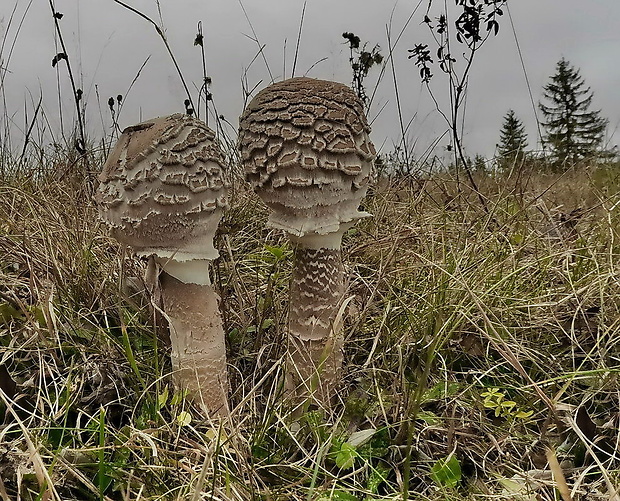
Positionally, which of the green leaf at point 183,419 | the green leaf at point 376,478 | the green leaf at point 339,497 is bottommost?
the green leaf at point 376,478

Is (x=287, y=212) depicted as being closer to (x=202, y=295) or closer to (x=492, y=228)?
(x=202, y=295)

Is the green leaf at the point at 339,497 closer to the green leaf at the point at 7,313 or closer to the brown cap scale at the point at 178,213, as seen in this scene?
the brown cap scale at the point at 178,213

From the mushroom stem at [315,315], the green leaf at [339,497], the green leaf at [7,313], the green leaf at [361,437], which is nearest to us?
the green leaf at [339,497]

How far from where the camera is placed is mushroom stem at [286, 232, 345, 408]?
2.15 metres

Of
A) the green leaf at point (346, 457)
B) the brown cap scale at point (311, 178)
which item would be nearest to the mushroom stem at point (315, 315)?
the brown cap scale at point (311, 178)

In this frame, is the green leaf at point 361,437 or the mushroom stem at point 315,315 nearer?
the green leaf at point 361,437

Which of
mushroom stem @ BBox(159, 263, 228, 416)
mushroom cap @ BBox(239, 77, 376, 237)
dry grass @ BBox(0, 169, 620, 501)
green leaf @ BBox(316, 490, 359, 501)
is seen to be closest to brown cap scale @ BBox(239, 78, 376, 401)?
mushroom cap @ BBox(239, 77, 376, 237)

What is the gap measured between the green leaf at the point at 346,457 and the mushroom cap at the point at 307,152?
0.72m

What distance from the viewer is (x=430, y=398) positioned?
7.00 feet

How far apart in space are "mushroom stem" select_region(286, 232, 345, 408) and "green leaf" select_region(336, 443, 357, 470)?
28cm

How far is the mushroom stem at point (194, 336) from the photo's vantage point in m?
2.06

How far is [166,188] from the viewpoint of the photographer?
1813mm

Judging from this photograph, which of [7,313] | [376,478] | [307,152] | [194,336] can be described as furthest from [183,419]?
[7,313]

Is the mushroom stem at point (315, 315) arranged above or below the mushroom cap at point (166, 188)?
below
